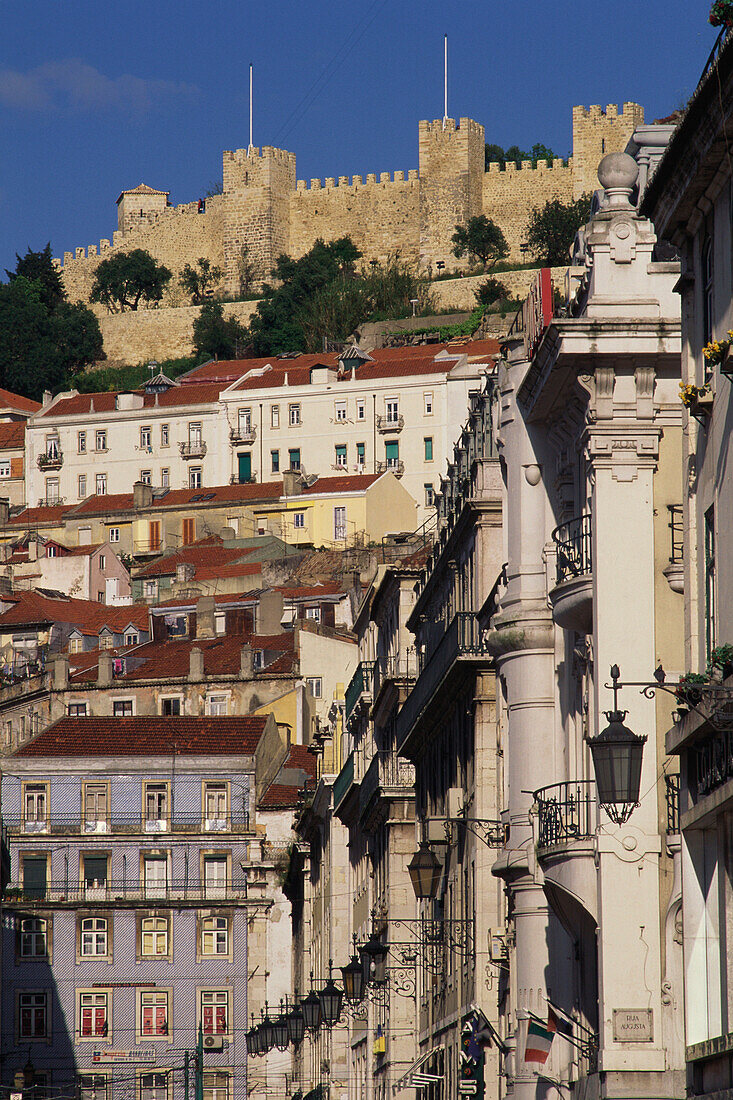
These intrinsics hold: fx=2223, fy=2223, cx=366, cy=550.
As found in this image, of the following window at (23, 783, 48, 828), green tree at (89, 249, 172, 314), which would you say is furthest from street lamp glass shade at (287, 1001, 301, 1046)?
green tree at (89, 249, 172, 314)

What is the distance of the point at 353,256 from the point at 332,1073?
121051 millimetres

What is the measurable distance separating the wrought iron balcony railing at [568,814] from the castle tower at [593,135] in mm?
136243

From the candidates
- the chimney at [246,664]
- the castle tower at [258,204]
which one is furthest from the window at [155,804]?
the castle tower at [258,204]

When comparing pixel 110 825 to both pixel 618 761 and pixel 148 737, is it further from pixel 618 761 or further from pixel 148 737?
pixel 618 761

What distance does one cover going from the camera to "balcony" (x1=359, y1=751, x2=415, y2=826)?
39.9m

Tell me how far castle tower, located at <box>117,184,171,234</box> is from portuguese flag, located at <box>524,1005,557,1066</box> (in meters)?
157

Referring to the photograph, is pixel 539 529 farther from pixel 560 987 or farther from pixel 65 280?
pixel 65 280

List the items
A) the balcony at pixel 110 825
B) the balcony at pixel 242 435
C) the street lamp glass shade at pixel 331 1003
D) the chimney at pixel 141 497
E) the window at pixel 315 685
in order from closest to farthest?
1. the street lamp glass shade at pixel 331 1003
2. the balcony at pixel 110 825
3. the window at pixel 315 685
4. the chimney at pixel 141 497
5. the balcony at pixel 242 435

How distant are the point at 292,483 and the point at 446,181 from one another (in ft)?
174

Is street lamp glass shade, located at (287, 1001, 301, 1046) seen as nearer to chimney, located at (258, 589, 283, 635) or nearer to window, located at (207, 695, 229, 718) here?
window, located at (207, 695, 229, 718)

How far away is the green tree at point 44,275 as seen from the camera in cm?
17375

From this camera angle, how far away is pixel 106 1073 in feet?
211

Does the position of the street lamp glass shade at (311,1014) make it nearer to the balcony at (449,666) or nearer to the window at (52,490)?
the balcony at (449,666)

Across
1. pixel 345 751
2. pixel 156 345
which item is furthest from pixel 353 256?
pixel 345 751
